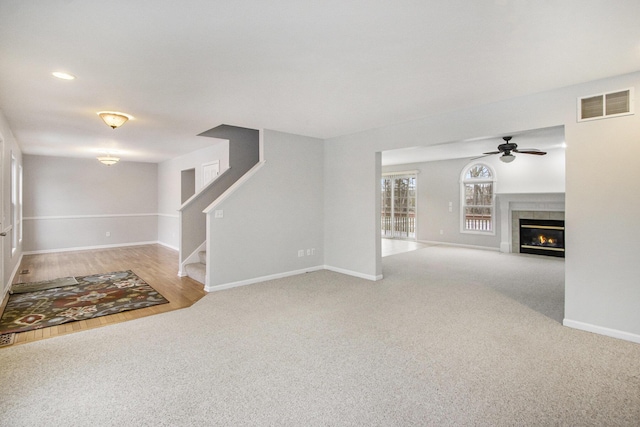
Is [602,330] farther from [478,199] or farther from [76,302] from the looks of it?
[76,302]

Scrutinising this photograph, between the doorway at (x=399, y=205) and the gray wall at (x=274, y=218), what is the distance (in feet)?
16.7

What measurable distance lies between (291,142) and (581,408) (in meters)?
4.77

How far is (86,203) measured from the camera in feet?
28.5

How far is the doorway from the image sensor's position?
1020 cm

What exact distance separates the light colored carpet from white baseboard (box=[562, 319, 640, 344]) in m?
0.10

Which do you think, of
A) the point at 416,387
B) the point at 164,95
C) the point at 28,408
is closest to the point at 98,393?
the point at 28,408

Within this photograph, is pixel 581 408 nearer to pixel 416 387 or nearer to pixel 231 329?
pixel 416 387

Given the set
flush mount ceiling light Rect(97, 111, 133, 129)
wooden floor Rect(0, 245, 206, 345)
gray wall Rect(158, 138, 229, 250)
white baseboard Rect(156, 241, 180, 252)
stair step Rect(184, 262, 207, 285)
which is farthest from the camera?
white baseboard Rect(156, 241, 180, 252)

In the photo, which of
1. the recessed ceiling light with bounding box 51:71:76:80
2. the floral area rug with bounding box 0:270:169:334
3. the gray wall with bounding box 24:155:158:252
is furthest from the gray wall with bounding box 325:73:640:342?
the gray wall with bounding box 24:155:158:252

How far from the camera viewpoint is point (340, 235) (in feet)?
18.9

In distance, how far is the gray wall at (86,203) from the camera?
8016mm

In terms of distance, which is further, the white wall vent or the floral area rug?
the floral area rug

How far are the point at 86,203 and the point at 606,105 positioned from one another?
10.6 m

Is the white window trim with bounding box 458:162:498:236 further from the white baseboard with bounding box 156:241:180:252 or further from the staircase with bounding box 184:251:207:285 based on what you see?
the white baseboard with bounding box 156:241:180:252
